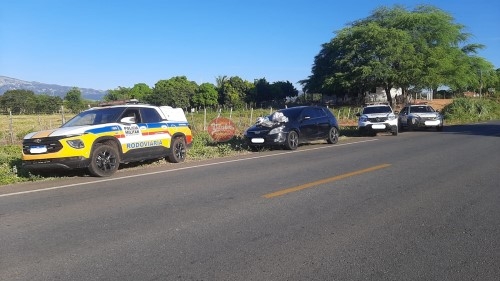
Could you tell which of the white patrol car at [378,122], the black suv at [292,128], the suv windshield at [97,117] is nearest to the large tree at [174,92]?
the white patrol car at [378,122]

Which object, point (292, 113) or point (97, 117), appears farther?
point (292, 113)

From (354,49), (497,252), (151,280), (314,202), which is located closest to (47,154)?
(314,202)

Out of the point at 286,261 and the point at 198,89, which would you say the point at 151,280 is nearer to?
the point at 286,261

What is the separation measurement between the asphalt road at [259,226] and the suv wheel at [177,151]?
2.63 metres

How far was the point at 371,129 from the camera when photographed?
22188 mm

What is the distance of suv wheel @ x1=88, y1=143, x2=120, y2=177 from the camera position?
10.4m

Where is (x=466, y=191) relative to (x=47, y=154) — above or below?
below

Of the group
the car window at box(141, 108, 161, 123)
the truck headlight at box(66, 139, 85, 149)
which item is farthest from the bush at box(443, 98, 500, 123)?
the truck headlight at box(66, 139, 85, 149)

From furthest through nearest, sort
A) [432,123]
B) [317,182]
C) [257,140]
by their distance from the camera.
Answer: [432,123] < [257,140] < [317,182]

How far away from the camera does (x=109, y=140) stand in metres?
10.9

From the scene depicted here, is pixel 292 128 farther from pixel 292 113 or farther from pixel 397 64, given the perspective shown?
pixel 397 64

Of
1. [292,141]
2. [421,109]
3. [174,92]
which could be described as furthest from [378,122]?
[174,92]

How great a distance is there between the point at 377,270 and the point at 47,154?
314 inches

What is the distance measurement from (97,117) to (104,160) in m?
1.38
